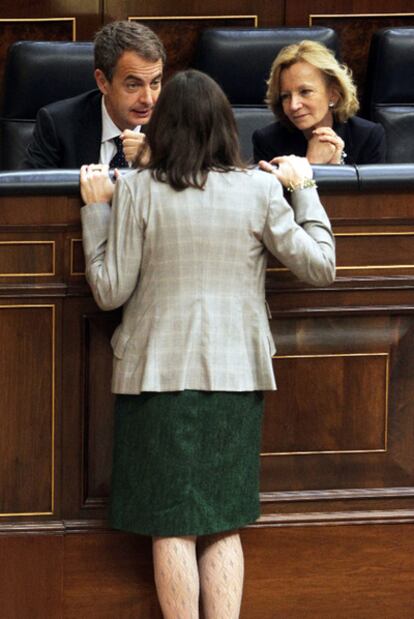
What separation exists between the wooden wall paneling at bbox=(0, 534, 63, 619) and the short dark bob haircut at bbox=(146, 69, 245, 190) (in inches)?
17.1

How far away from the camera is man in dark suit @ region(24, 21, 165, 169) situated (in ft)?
6.02

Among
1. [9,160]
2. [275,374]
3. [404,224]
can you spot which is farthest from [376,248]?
[9,160]

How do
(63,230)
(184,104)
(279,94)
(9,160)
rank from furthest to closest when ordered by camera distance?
(9,160), (279,94), (63,230), (184,104)

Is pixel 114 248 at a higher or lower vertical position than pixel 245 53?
lower

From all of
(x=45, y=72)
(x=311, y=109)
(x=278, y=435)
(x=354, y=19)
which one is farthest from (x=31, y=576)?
(x=354, y=19)

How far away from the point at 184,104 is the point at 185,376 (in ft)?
0.90

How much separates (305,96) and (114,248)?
571mm

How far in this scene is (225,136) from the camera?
4.63 feet

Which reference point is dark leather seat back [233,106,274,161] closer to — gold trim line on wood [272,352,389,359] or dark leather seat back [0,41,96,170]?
dark leather seat back [0,41,96,170]

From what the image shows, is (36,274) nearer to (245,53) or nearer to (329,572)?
(329,572)

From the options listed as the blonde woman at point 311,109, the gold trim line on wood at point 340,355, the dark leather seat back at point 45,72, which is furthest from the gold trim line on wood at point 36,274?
the dark leather seat back at point 45,72

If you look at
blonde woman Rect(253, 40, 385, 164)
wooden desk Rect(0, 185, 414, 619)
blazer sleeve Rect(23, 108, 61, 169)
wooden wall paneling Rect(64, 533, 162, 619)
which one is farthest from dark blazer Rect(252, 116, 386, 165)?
wooden wall paneling Rect(64, 533, 162, 619)

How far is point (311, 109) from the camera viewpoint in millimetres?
1896

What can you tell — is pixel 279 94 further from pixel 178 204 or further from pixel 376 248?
pixel 178 204
